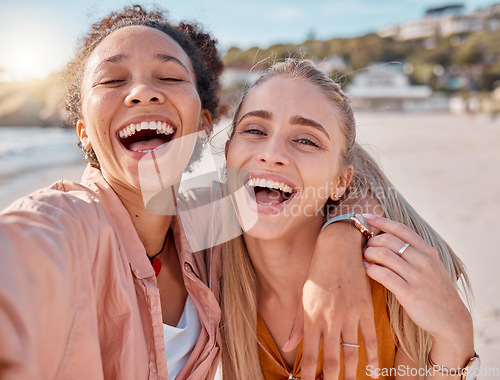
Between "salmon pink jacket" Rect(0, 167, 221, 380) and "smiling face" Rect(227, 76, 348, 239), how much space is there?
22.4 inches

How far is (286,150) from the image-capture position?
98.2 inches

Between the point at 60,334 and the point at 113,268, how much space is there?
0.42 metres

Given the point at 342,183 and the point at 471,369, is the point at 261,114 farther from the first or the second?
the point at 471,369

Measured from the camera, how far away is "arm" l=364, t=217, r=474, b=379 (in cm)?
204

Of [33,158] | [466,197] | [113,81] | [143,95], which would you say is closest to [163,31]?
[113,81]

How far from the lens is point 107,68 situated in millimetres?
2393

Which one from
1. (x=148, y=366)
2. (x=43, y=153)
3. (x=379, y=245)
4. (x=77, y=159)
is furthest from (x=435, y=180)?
(x=43, y=153)

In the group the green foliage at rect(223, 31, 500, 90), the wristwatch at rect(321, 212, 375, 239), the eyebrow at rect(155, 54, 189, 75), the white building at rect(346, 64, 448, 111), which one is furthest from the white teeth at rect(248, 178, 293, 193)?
the green foliage at rect(223, 31, 500, 90)

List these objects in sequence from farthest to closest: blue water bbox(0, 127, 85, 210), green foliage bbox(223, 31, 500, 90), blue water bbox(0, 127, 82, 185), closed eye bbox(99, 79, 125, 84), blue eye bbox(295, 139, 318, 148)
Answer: green foliage bbox(223, 31, 500, 90) → blue water bbox(0, 127, 82, 185) → blue water bbox(0, 127, 85, 210) → blue eye bbox(295, 139, 318, 148) → closed eye bbox(99, 79, 125, 84)

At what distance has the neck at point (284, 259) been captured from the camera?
9.04 feet

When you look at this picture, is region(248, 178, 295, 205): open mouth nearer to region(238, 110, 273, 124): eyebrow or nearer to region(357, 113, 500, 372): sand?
region(238, 110, 273, 124): eyebrow

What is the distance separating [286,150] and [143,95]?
854 millimetres

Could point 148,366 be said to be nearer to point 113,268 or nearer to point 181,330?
point 181,330

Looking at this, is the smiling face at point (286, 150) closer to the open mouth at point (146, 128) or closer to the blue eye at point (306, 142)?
the blue eye at point (306, 142)
